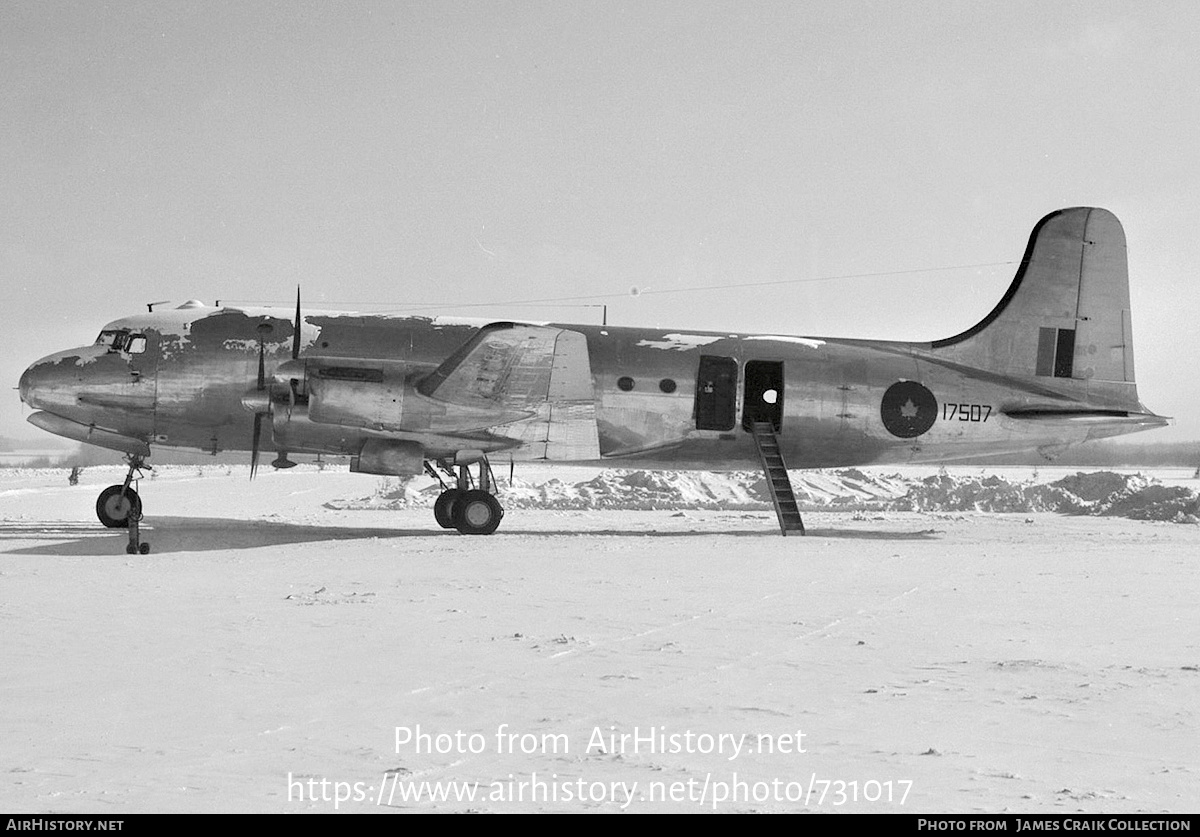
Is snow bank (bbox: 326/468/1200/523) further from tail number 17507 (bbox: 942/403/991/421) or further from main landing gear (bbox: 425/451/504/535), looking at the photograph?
main landing gear (bbox: 425/451/504/535)

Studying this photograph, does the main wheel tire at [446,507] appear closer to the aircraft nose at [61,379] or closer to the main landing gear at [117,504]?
the main landing gear at [117,504]

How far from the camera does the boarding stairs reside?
17.6 metres

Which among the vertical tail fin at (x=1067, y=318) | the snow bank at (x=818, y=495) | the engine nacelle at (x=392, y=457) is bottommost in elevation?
the snow bank at (x=818, y=495)

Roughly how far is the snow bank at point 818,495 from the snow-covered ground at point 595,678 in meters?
12.1

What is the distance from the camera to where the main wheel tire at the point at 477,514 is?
17484 millimetres

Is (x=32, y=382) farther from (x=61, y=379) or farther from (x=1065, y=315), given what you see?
(x=1065, y=315)

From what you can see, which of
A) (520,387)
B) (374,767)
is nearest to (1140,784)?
(374,767)

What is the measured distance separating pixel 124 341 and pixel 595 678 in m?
14.6

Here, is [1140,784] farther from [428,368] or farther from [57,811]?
[428,368]

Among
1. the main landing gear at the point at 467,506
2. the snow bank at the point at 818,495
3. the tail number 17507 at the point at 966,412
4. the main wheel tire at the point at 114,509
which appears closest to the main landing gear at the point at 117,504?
the main wheel tire at the point at 114,509

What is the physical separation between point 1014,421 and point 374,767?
1764 cm

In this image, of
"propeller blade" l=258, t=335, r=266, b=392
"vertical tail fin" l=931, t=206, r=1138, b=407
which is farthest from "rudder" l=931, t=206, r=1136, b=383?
"propeller blade" l=258, t=335, r=266, b=392

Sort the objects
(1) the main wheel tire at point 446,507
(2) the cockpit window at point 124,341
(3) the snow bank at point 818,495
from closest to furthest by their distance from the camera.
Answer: (2) the cockpit window at point 124,341 < (1) the main wheel tire at point 446,507 < (3) the snow bank at point 818,495

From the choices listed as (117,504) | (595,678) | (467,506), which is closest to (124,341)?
(117,504)
